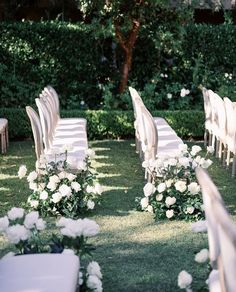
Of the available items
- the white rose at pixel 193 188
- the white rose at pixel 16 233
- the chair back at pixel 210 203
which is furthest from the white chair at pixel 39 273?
the white rose at pixel 193 188

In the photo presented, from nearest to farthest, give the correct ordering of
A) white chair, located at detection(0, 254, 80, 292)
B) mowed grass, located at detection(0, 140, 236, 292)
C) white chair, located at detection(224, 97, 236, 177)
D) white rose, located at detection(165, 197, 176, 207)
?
white chair, located at detection(0, 254, 80, 292) < mowed grass, located at detection(0, 140, 236, 292) < white rose, located at detection(165, 197, 176, 207) < white chair, located at detection(224, 97, 236, 177)

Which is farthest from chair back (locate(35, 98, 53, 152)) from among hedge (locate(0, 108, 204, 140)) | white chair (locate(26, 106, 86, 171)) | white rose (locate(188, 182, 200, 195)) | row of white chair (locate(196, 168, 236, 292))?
row of white chair (locate(196, 168, 236, 292))

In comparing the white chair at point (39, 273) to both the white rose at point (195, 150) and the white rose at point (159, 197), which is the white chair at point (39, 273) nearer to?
the white rose at point (159, 197)

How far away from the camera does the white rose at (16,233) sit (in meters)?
3.74

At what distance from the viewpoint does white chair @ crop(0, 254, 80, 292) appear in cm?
311

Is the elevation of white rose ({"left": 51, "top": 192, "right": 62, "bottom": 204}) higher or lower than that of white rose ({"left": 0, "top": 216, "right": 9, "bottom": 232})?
lower

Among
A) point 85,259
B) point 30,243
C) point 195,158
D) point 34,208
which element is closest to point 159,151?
point 195,158

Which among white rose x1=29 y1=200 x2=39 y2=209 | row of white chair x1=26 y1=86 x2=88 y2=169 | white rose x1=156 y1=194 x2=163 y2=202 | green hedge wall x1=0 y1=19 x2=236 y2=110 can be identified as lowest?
white rose x1=29 y1=200 x2=39 y2=209

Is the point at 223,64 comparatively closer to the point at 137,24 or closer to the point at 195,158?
the point at 137,24

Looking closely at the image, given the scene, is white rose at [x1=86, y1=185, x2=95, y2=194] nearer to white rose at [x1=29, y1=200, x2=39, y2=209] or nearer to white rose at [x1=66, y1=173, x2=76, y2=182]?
white rose at [x1=66, y1=173, x2=76, y2=182]

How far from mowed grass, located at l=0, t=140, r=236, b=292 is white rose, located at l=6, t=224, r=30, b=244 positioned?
870 mm

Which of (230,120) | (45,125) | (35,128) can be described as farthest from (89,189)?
(230,120)

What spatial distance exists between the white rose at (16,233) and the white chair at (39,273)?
0.67ft

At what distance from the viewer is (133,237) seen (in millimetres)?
5461
